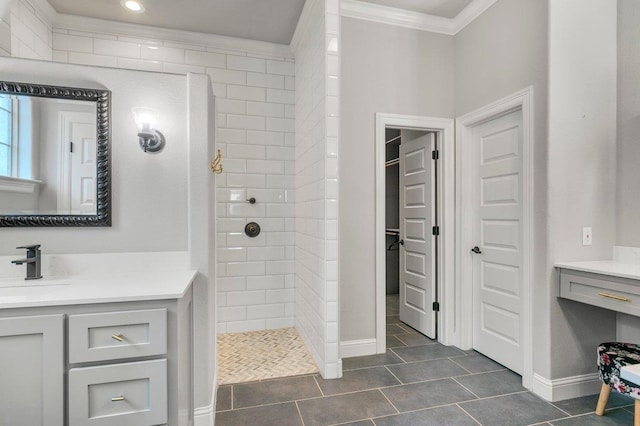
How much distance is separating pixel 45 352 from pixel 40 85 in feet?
4.68

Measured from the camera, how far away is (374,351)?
296 centimetres

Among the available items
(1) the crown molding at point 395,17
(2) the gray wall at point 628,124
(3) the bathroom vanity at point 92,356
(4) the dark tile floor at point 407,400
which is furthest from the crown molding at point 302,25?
(4) the dark tile floor at point 407,400

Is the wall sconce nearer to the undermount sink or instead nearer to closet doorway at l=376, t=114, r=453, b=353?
the undermount sink

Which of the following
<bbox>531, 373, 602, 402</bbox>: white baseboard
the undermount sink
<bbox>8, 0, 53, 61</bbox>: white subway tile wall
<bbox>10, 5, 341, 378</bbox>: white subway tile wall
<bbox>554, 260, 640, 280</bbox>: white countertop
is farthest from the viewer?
<bbox>10, 5, 341, 378</bbox>: white subway tile wall

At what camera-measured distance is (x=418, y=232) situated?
Answer: 348 centimetres

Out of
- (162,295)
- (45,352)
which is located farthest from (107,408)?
(162,295)

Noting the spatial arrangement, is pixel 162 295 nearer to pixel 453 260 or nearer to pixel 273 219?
pixel 273 219

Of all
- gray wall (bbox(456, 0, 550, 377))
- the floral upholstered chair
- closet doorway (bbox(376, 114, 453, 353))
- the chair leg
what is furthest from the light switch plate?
closet doorway (bbox(376, 114, 453, 353))

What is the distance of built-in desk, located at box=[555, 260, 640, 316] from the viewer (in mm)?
1820

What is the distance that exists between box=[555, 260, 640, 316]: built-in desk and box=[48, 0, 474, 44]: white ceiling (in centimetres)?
240

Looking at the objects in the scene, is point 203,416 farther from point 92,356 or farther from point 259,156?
point 259,156

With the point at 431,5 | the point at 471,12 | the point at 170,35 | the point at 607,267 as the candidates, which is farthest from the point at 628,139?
the point at 170,35

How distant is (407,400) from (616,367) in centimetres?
123

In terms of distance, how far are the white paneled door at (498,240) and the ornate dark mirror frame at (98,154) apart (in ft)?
9.29
